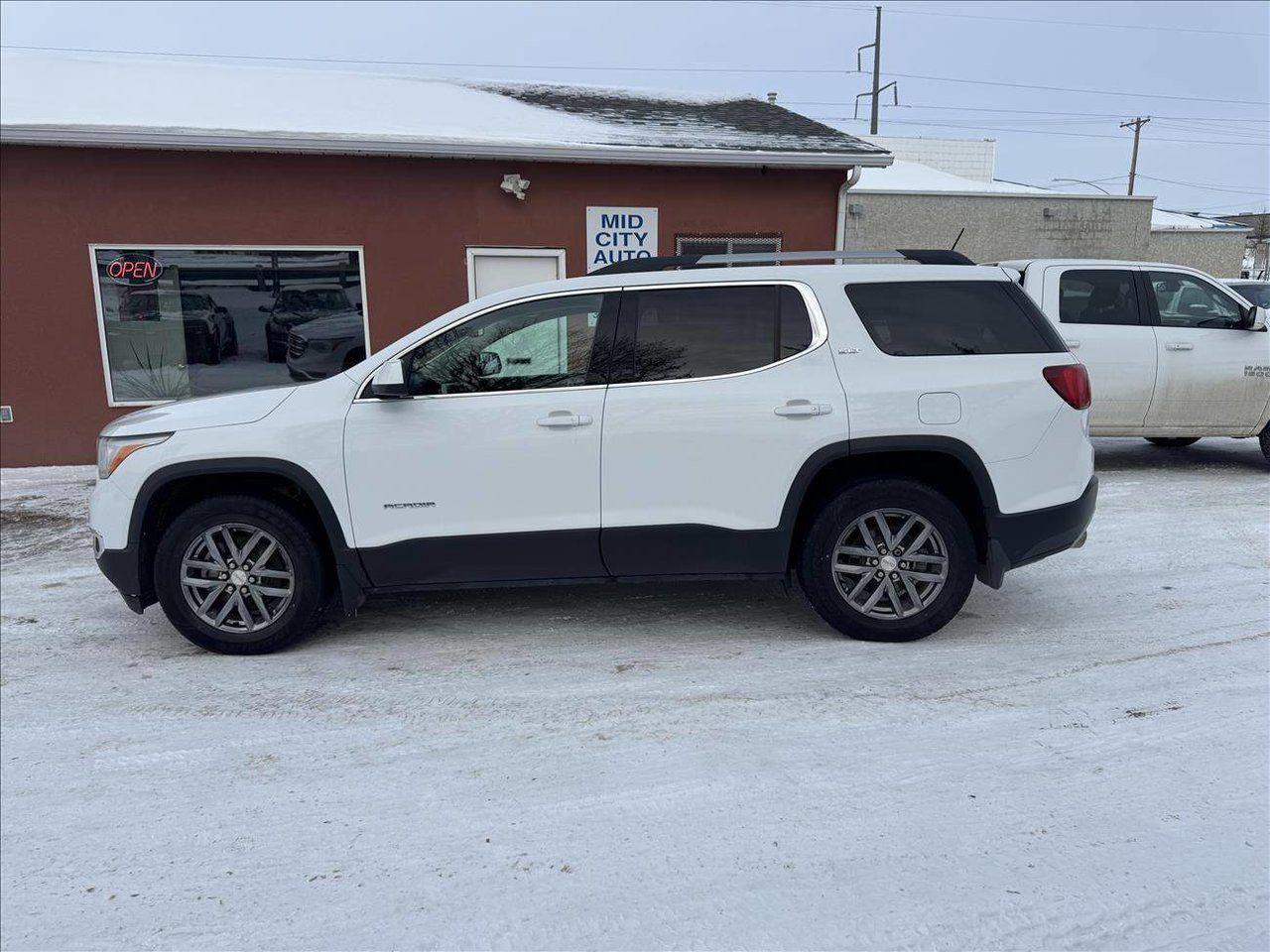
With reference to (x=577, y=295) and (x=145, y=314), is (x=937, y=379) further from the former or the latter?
(x=145, y=314)

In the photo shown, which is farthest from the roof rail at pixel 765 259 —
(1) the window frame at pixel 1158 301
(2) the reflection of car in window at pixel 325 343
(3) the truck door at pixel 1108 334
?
(2) the reflection of car in window at pixel 325 343

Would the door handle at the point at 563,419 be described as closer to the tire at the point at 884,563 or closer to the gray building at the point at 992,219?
the tire at the point at 884,563

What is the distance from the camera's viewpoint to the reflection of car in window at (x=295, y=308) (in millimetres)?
10234

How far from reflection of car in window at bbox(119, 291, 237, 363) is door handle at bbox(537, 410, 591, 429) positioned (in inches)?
285

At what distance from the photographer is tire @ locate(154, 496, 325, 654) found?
447 cm

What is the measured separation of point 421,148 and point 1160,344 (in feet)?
25.5

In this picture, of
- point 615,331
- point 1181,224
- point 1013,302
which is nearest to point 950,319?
point 1013,302

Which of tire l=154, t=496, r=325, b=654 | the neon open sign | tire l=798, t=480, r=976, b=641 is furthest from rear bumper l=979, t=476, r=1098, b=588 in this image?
the neon open sign

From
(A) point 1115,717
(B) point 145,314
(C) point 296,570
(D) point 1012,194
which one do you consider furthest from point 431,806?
(D) point 1012,194

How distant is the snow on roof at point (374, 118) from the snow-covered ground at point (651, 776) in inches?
241

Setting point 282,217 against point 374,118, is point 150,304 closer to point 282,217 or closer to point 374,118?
point 282,217

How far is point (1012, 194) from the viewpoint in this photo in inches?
835

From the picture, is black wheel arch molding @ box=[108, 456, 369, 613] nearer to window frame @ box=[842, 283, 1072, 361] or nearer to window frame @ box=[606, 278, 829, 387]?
window frame @ box=[606, 278, 829, 387]

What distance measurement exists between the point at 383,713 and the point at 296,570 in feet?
3.28
